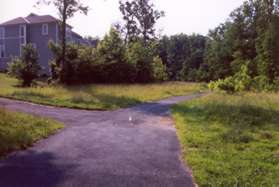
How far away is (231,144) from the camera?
916 cm

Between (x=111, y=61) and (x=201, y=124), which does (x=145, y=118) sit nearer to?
(x=201, y=124)

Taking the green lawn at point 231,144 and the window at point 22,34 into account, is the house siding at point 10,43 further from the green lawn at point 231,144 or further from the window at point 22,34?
the green lawn at point 231,144

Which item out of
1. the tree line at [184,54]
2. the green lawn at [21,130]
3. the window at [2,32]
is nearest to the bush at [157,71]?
the tree line at [184,54]

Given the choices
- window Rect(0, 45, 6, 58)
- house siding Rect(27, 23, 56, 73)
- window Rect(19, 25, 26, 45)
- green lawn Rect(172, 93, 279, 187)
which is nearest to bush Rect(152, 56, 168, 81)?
house siding Rect(27, 23, 56, 73)

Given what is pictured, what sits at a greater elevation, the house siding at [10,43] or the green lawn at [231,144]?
the house siding at [10,43]

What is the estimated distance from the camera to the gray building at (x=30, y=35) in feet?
148

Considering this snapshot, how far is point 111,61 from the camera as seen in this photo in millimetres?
34188

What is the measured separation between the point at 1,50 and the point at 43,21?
8115 millimetres

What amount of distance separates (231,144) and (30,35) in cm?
4173

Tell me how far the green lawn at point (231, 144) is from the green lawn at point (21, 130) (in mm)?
3727

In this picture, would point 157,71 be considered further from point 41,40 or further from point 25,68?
point 25,68

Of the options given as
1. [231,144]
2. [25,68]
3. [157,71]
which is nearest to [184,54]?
[157,71]

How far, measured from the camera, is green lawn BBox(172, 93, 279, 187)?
21.1 ft

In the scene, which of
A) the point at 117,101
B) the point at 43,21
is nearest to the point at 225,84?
the point at 117,101
